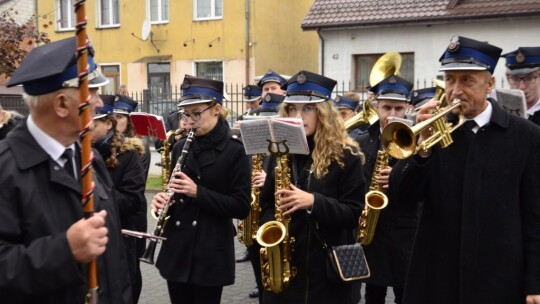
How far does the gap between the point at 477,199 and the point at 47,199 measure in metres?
2.23

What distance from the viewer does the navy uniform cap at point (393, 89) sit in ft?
19.4

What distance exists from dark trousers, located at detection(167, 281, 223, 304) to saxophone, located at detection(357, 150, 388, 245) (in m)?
1.29

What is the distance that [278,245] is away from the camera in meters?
4.03

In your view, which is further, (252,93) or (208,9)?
(208,9)

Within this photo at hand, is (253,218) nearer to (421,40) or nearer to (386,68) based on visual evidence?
(386,68)

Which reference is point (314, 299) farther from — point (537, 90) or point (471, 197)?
point (537, 90)

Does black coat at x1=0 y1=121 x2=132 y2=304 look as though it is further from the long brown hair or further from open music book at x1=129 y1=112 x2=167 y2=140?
open music book at x1=129 y1=112 x2=167 y2=140

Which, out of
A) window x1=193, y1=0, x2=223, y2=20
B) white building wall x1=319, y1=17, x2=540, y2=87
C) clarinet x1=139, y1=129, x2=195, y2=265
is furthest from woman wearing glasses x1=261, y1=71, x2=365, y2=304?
window x1=193, y1=0, x2=223, y2=20

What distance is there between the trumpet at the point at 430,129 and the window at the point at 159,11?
77.8 feet

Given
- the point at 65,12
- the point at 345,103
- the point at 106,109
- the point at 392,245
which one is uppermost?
the point at 65,12

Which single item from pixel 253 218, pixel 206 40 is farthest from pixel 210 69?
pixel 253 218

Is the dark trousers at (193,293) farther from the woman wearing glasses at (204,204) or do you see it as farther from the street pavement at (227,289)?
the street pavement at (227,289)

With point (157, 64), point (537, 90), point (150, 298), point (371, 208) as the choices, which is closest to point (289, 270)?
point (371, 208)

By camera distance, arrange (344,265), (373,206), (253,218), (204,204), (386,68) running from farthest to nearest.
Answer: (386,68) < (253,218) < (373,206) < (204,204) < (344,265)
